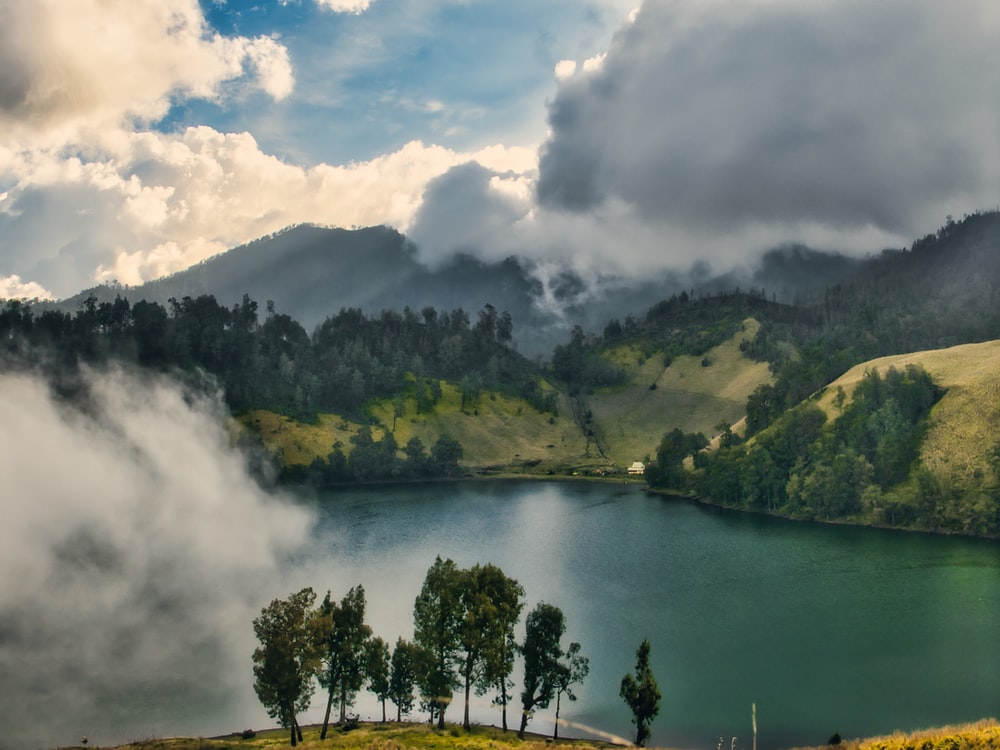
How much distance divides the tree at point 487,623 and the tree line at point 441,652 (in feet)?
0.25

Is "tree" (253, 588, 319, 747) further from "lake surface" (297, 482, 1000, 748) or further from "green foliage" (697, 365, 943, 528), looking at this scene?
"green foliage" (697, 365, 943, 528)

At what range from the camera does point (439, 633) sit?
204 ft

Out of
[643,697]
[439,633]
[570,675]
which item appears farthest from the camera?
[570,675]

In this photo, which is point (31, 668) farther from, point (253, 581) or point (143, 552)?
point (143, 552)

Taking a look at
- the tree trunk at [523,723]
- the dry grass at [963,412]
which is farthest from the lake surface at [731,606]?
the dry grass at [963,412]

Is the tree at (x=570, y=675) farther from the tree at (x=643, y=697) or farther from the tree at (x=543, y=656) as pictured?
the tree at (x=643, y=697)

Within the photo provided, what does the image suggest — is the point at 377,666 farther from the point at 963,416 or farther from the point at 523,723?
the point at 963,416

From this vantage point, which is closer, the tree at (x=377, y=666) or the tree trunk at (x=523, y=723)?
the tree trunk at (x=523, y=723)

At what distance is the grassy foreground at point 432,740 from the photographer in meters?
48.6

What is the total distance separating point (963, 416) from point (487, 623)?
128655 mm

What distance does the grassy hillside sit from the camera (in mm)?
140625

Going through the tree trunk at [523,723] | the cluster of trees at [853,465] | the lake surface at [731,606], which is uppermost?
the cluster of trees at [853,465]

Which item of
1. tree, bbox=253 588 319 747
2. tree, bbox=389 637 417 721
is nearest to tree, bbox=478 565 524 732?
tree, bbox=389 637 417 721

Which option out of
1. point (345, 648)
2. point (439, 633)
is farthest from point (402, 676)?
point (345, 648)
